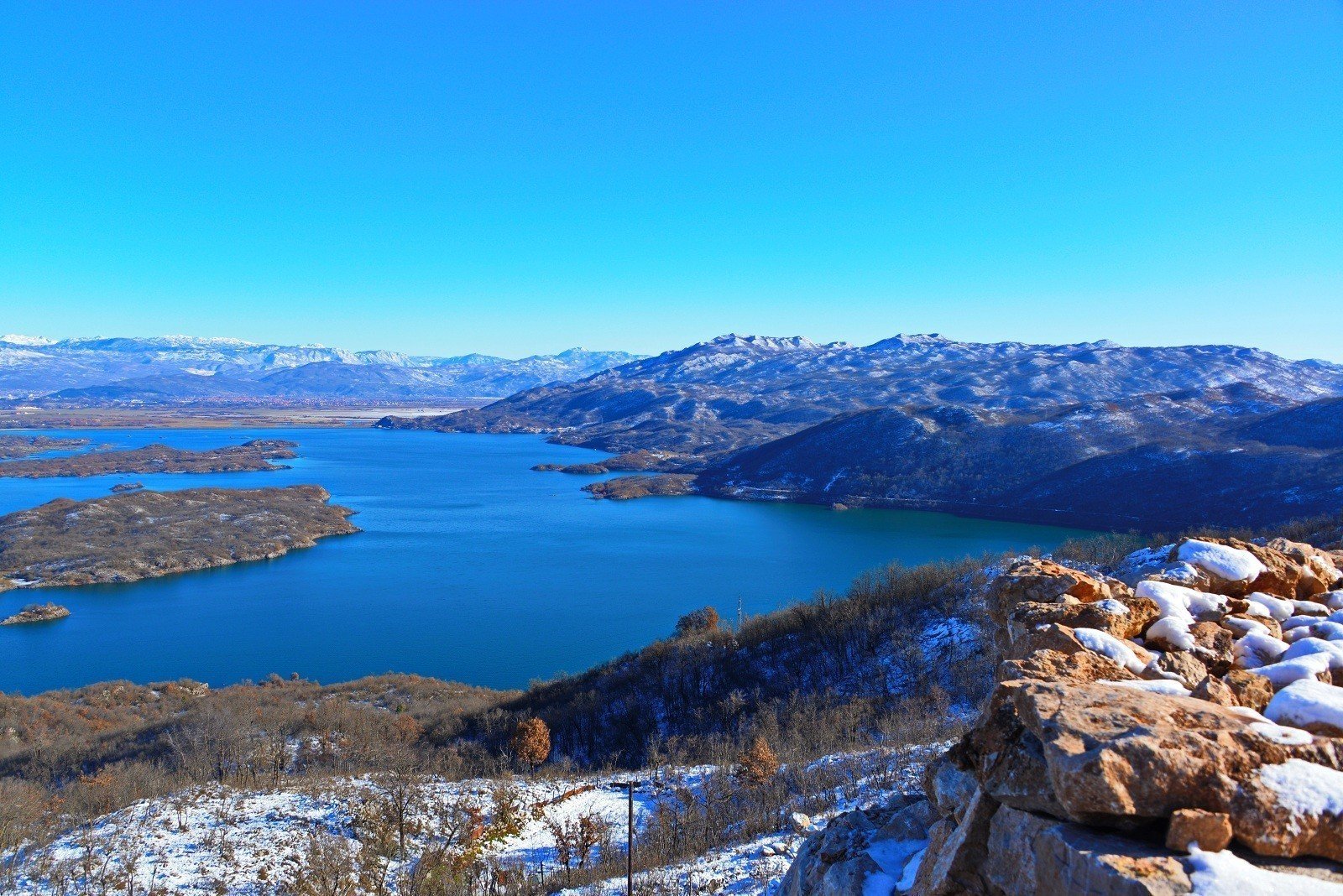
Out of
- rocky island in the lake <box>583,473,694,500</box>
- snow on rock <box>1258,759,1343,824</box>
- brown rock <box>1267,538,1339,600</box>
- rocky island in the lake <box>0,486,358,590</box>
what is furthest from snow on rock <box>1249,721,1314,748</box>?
rocky island in the lake <box>583,473,694,500</box>

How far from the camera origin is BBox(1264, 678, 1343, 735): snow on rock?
415 cm

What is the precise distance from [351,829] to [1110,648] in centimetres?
1406

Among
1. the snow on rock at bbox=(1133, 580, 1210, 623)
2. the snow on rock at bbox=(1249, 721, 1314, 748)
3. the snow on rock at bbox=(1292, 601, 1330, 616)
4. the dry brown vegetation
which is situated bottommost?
the dry brown vegetation

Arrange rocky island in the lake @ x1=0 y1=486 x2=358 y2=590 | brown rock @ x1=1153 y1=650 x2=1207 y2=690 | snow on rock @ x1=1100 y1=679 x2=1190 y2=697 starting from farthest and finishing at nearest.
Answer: rocky island in the lake @ x1=0 y1=486 x2=358 y2=590 → brown rock @ x1=1153 y1=650 x2=1207 y2=690 → snow on rock @ x1=1100 y1=679 x2=1190 y2=697

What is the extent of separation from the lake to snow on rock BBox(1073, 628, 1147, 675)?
31.2 m

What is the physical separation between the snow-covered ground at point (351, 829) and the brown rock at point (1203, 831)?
7359 millimetres

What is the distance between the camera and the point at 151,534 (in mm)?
60062

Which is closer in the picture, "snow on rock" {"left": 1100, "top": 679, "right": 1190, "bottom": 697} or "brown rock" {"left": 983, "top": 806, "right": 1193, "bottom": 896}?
"brown rock" {"left": 983, "top": 806, "right": 1193, "bottom": 896}

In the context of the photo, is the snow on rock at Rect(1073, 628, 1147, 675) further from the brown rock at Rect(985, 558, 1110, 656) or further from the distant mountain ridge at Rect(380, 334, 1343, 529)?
the distant mountain ridge at Rect(380, 334, 1343, 529)

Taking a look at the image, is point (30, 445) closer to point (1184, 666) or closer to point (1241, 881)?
point (1184, 666)

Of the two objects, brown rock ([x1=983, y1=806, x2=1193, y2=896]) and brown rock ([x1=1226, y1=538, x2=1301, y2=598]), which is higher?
brown rock ([x1=1226, y1=538, x2=1301, y2=598])

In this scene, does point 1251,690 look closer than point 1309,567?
Yes

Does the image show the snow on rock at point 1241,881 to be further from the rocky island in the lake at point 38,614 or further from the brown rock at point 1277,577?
the rocky island in the lake at point 38,614

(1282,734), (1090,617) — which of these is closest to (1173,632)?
(1090,617)
